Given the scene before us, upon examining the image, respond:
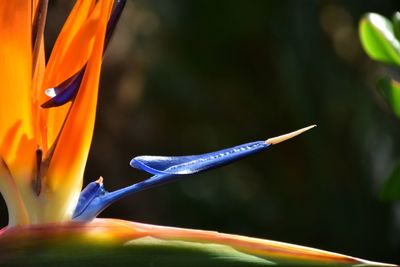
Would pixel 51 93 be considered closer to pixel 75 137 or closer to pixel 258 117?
pixel 75 137

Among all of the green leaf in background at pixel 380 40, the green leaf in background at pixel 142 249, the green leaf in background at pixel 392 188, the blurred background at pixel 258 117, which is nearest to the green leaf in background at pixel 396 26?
the green leaf in background at pixel 380 40

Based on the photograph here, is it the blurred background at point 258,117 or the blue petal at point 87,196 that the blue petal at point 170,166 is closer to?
the blue petal at point 87,196

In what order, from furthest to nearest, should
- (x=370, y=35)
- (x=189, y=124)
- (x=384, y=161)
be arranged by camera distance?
(x=189, y=124) < (x=384, y=161) < (x=370, y=35)

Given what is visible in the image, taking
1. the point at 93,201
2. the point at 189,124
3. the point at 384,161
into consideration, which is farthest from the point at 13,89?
the point at 189,124

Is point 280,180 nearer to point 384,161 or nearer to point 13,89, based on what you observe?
point 384,161

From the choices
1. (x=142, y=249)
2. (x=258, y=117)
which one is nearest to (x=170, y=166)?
(x=142, y=249)

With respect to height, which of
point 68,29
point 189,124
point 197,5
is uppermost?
point 197,5

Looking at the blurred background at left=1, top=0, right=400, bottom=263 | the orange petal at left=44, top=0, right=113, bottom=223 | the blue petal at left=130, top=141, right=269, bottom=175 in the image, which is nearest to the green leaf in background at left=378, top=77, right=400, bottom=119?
the blue petal at left=130, top=141, right=269, bottom=175
